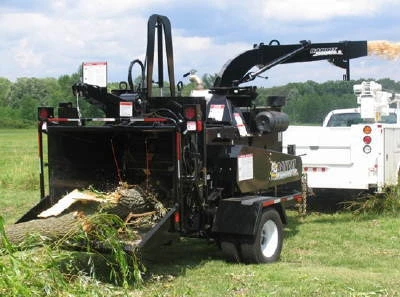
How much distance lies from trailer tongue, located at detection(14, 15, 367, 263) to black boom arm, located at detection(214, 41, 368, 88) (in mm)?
1298

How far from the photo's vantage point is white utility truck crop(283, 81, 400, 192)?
10.9 metres

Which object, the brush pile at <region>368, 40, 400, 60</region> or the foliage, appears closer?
the brush pile at <region>368, 40, 400, 60</region>

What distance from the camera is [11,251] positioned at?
172 inches

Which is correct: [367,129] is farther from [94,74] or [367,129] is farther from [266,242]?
[94,74]

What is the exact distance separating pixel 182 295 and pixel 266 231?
6.47 ft

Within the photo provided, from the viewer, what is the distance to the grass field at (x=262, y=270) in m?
4.68

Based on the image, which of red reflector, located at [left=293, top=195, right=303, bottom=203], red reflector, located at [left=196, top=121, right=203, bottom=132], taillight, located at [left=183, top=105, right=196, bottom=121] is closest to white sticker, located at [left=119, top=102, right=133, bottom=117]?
taillight, located at [left=183, top=105, right=196, bottom=121]

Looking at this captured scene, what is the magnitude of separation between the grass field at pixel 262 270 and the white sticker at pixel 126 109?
5.33ft

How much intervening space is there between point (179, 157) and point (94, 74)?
150 cm

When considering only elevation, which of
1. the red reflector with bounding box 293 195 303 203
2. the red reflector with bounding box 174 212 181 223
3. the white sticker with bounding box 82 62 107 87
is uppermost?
the white sticker with bounding box 82 62 107 87

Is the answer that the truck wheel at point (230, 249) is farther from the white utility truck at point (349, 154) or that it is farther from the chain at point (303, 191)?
the white utility truck at point (349, 154)

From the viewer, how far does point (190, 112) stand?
6715 millimetres

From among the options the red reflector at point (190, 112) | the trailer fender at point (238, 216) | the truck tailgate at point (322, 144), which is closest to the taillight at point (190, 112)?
the red reflector at point (190, 112)

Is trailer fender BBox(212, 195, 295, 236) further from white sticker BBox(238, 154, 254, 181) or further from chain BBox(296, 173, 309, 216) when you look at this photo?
chain BBox(296, 173, 309, 216)
